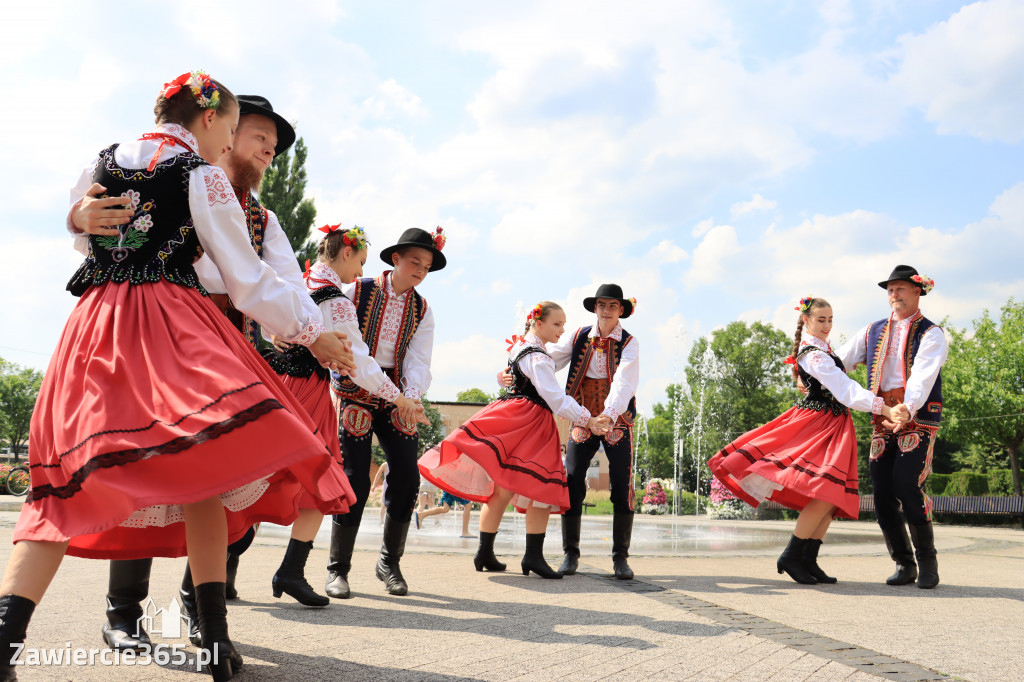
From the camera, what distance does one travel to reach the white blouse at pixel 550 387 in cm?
588

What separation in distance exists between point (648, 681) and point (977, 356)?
3276cm

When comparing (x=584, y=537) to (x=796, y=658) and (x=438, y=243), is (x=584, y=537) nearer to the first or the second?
(x=438, y=243)

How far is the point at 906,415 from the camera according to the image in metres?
5.80

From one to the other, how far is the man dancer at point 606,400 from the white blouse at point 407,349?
5.17 feet

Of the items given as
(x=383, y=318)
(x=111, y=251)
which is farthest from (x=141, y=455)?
(x=383, y=318)

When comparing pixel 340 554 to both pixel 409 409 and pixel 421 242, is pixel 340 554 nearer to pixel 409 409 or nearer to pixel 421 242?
pixel 409 409

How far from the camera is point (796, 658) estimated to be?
123 inches

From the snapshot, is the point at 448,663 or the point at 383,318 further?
the point at 383,318

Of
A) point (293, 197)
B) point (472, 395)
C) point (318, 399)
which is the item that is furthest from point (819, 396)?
point (472, 395)

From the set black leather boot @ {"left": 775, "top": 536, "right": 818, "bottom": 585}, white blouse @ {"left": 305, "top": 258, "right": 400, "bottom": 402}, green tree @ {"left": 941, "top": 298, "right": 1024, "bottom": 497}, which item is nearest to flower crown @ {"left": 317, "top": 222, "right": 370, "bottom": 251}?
white blouse @ {"left": 305, "top": 258, "right": 400, "bottom": 402}

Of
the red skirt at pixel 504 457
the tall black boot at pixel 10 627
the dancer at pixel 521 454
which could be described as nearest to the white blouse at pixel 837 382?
the dancer at pixel 521 454

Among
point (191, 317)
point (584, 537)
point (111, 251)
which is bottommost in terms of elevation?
point (584, 537)

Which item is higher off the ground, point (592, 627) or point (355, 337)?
point (355, 337)

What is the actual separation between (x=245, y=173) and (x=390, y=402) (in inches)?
64.7
